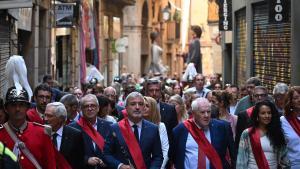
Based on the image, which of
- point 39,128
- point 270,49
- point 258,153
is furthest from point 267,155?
point 270,49

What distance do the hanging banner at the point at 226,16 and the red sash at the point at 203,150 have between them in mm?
17666

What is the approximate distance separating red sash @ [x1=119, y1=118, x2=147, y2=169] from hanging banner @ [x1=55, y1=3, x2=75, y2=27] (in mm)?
16395

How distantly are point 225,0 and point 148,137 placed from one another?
18.6m

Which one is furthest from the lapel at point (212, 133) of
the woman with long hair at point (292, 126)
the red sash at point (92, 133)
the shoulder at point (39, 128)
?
the shoulder at point (39, 128)

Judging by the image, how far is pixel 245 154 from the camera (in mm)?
9164

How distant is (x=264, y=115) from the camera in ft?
30.3

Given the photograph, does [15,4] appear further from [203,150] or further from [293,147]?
[293,147]

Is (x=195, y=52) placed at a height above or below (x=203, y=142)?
above

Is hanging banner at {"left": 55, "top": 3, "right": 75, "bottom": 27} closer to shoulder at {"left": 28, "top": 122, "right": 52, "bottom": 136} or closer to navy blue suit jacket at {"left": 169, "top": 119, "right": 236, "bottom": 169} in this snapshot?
navy blue suit jacket at {"left": 169, "top": 119, "right": 236, "bottom": 169}

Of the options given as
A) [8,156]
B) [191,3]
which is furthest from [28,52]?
[191,3]

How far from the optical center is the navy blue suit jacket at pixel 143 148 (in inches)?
359

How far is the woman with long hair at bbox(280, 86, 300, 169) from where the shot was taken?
9.56m

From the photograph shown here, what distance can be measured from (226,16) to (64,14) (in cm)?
511

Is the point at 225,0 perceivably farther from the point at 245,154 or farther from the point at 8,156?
the point at 8,156
